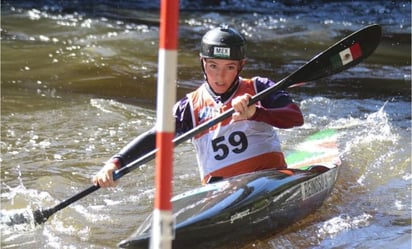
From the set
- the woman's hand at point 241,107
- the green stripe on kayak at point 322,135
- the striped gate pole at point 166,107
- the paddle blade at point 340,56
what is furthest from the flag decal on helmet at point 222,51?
the green stripe on kayak at point 322,135

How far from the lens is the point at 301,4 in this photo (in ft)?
49.4

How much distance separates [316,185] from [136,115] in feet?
9.06

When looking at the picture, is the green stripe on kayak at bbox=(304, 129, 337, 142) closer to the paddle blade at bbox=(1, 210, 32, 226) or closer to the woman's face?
the woman's face

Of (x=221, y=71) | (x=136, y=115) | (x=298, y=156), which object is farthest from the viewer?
(x=136, y=115)

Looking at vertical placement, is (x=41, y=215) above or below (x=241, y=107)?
below

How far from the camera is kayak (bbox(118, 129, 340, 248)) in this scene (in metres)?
3.47

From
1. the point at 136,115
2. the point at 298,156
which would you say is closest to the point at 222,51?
the point at 298,156

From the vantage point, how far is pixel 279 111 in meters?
4.11

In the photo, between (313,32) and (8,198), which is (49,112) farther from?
(313,32)

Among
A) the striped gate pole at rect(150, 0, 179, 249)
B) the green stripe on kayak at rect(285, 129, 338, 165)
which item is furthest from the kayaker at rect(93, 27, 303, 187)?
the striped gate pole at rect(150, 0, 179, 249)

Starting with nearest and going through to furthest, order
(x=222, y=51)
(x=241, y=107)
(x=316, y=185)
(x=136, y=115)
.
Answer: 1. (x=241, y=107)
2. (x=222, y=51)
3. (x=316, y=185)
4. (x=136, y=115)

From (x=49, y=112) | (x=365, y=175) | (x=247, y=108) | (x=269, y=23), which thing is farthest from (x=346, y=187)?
(x=269, y=23)

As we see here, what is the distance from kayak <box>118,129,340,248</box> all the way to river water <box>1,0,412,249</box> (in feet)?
0.45

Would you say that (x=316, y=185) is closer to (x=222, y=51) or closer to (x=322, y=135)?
(x=222, y=51)
